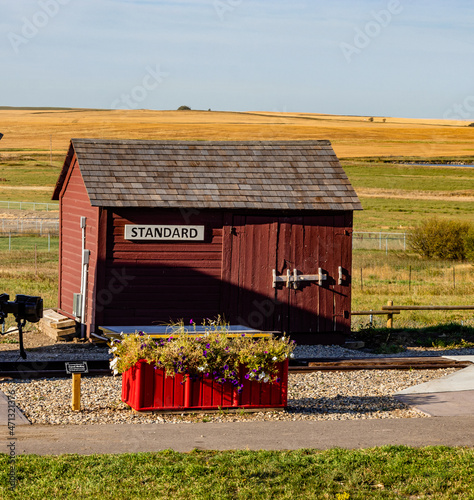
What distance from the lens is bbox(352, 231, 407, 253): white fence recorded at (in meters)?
41.0

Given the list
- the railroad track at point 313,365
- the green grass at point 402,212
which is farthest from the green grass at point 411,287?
the green grass at point 402,212

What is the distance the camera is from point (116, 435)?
9180 mm

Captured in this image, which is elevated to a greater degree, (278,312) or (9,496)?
(278,312)

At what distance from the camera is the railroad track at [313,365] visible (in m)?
12.5

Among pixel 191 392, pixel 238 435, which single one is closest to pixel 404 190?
pixel 191 392

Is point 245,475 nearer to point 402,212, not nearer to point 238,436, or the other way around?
point 238,436

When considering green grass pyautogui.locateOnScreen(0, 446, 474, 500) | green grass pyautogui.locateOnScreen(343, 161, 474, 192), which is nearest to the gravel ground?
green grass pyautogui.locateOnScreen(0, 446, 474, 500)

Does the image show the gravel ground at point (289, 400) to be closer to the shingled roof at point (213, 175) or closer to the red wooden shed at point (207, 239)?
the red wooden shed at point (207, 239)

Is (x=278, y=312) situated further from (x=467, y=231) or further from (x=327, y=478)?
(x=467, y=231)

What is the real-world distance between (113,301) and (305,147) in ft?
18.3

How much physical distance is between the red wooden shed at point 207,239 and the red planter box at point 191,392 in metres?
5.32

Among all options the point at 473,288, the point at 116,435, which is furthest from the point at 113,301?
the point at 473,288

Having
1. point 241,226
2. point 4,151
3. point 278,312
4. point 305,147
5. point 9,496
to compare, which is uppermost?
point 4,151

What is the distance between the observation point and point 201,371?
33.3 ft
